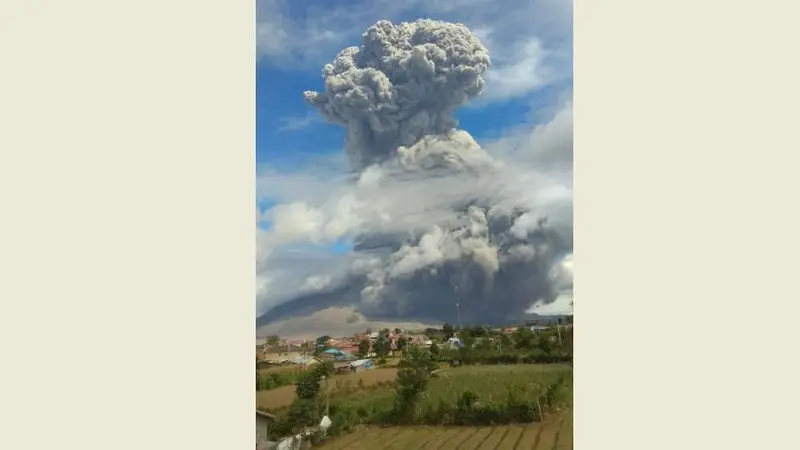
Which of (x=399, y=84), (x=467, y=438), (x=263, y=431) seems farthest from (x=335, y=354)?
(x=399, y=84)

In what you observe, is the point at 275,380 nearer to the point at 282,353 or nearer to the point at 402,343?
the point at 282,353

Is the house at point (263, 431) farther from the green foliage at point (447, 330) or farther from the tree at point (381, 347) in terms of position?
the green foliage at point (447, 330)

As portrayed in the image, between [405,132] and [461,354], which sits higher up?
[405,132]

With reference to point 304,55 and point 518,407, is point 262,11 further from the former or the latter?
point 518,407

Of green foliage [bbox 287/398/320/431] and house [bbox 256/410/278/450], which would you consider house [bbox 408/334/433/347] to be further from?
house [bbox 256/410/278/450]

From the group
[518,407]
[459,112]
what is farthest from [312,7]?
[518,407]

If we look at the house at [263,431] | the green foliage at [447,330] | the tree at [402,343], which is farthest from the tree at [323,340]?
the green foliage at [447,330]

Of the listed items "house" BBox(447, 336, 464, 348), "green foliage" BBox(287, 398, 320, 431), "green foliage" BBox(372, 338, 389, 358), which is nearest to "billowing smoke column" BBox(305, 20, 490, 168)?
"green foliage" BBox(372, 338, 389, 358)
